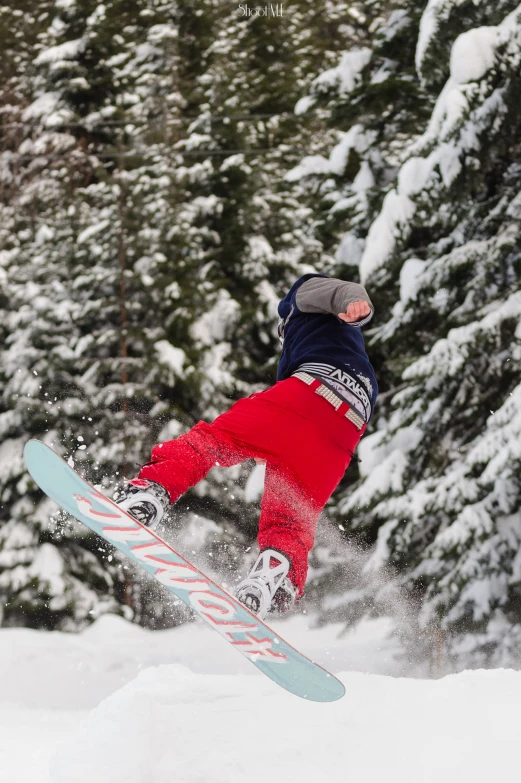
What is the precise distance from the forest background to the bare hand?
286 cm

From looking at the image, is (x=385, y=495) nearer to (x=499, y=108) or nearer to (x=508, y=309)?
(x=508, y=309)

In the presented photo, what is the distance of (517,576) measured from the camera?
637 cm

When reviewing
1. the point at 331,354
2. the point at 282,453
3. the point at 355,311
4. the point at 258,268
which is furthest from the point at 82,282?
the point at 355,311

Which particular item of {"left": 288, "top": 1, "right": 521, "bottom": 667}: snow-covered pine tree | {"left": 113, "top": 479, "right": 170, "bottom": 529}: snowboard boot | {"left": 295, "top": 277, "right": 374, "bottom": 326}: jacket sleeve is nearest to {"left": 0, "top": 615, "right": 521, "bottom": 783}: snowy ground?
{"left": 113, "top": 479, "right": 170, "bottom": 529}: snowboard boot

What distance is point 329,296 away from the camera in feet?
11.7

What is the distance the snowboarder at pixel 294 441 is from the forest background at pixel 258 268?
256 centimetres

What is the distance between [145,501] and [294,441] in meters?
0.75

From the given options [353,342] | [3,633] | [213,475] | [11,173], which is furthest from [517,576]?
[11,173]

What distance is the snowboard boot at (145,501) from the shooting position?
3.43 metres

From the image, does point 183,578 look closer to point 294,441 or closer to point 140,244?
point 294,441

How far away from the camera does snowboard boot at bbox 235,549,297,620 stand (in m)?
3.46

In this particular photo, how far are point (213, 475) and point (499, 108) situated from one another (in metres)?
6.39

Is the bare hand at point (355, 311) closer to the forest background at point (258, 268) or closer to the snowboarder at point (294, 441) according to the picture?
the snowboarder at point (294, 441)

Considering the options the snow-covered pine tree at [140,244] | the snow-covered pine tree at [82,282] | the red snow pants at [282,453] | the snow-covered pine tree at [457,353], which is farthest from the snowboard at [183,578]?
the snow-covered pine tree at [82,282]
